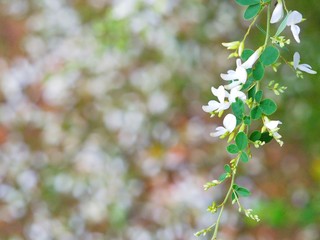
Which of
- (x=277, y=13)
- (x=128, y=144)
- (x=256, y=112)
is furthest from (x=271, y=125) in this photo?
(x=128, y=144)

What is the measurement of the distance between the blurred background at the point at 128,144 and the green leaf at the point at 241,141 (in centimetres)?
219

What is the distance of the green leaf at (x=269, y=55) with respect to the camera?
0.89m

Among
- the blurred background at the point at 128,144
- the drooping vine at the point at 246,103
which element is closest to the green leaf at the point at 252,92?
the drooping vine at the point at 246,103

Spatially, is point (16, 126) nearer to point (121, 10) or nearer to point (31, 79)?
point (31, 79)

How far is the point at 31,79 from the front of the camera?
11.6ft

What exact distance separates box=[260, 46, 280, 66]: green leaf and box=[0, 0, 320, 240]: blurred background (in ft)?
7.16

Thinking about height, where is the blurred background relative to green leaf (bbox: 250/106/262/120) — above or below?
above

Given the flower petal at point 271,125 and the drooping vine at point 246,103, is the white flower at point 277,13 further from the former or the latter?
the flower petal at point 271,125

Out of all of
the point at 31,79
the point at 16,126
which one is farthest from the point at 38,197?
the point at 31,79

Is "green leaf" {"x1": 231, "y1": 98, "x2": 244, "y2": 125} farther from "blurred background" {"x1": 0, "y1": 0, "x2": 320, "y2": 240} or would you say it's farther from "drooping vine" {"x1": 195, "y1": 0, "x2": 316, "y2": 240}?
"blurred background" {"x1": 0, "y1": 0, "x2": 320, "y2": 240}

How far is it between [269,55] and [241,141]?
0.10 m

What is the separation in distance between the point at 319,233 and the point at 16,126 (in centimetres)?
138

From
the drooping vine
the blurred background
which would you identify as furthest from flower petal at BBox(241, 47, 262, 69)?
the blurred background

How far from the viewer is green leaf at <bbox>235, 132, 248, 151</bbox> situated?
34.9 inches
